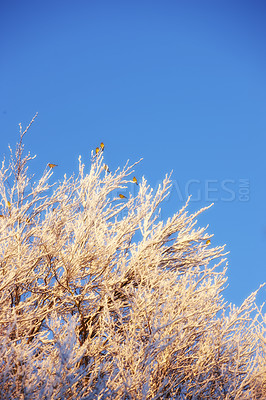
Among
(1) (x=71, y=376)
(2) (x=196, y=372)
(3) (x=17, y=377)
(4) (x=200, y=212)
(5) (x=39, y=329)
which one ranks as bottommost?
(3) (x=17, y=377)

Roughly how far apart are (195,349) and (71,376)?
9.70 ft

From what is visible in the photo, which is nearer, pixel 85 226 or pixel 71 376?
pixel 71 376

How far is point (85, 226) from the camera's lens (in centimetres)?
543

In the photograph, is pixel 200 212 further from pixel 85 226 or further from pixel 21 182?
pixel 21 182

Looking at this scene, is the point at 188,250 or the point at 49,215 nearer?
the point at 49,215

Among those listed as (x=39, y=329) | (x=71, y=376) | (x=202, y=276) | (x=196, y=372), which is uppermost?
(x=202, y=276)

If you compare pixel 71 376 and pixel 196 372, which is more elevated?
pixel 196 372

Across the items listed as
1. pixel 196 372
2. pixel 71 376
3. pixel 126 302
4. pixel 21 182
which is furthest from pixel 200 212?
pixel 71 376

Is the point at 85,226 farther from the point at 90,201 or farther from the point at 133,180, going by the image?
the point at 133,180

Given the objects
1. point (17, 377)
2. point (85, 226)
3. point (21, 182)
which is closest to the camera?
point (17, 377)

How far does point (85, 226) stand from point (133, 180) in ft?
4.01

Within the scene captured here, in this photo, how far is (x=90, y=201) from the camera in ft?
18.7

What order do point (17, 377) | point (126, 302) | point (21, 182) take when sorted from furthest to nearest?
point (126, 302) → point (21, 182) → point (17, 377)

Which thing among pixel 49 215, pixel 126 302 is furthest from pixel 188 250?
pixel 49 215
